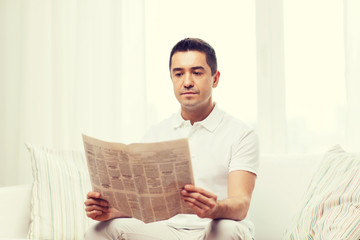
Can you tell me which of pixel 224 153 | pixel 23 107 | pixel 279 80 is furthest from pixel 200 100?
pixel 23 107

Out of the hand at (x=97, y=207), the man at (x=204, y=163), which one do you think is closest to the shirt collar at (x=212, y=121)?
the man at (x=204, y=163)

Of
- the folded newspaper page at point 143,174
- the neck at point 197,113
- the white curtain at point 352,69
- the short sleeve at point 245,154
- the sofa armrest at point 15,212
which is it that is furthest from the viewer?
the white curtain at point 352,69

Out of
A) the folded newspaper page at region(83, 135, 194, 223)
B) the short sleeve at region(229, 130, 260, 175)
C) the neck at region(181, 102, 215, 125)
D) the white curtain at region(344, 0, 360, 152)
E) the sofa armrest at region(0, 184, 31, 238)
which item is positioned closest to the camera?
the folded newspaper page at region(83, 135, 194, 223)

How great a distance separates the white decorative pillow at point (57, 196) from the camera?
6.47 feet

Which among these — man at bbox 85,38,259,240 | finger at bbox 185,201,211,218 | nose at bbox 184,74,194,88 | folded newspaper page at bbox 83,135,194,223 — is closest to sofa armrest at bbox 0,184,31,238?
man at bbox 85,38,259,240

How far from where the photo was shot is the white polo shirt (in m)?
1.60

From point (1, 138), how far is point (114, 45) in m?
1.06

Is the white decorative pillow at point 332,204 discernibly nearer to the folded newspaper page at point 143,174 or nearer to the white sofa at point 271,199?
the white sofa at point 271,199

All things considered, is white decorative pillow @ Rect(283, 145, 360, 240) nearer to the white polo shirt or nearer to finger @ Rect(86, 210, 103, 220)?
the white polo shirt

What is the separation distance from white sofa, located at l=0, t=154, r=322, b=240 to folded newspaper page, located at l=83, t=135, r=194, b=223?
710 mm

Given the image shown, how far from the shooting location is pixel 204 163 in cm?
168

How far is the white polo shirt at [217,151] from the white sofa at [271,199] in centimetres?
34

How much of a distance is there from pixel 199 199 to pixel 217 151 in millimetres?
453

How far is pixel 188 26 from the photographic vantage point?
2.86 m
